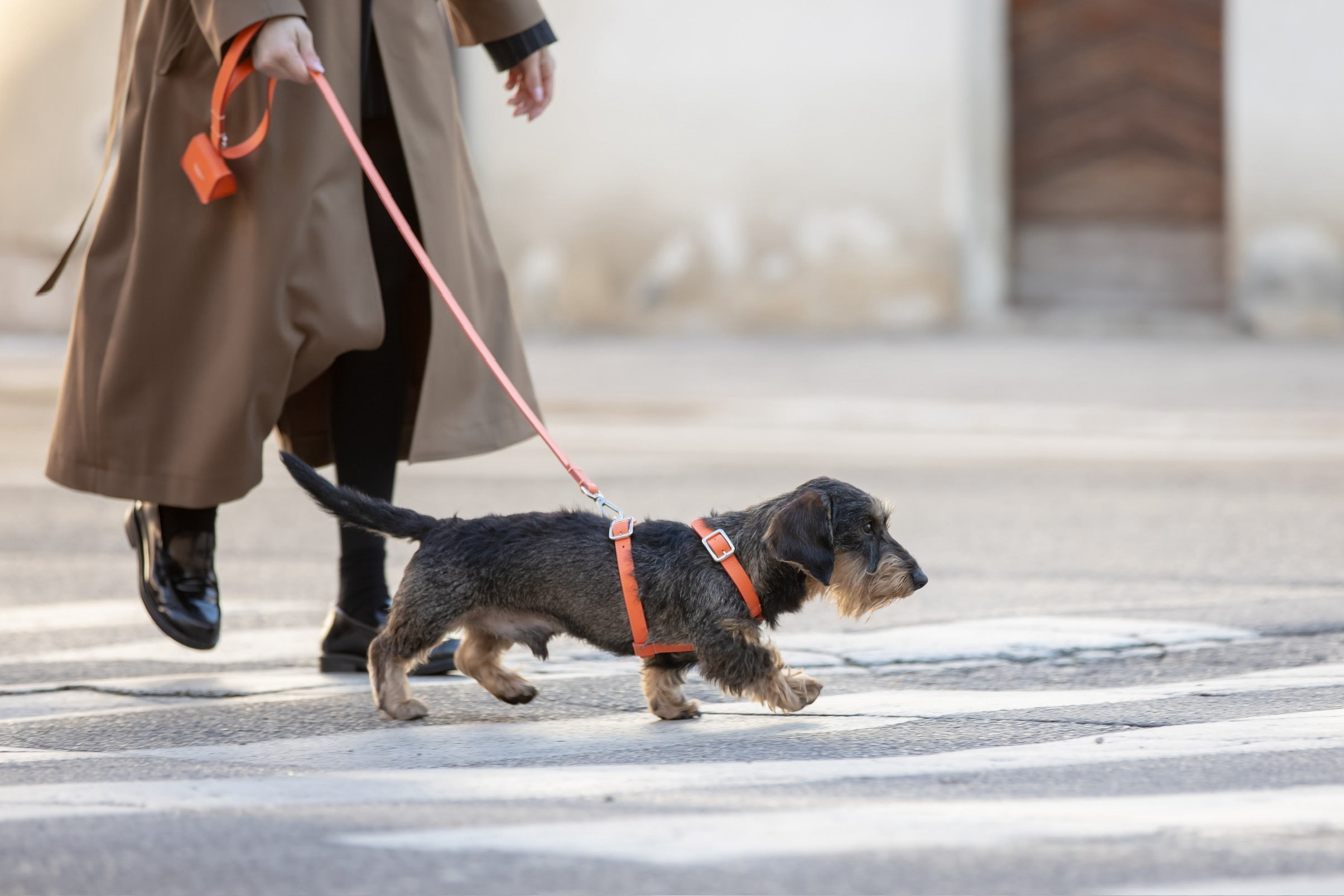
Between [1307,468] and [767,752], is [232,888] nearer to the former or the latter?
[767,752]

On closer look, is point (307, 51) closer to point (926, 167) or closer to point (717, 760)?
point (717, 760)

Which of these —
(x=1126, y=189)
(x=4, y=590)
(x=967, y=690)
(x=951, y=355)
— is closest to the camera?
(x=967, y=690)

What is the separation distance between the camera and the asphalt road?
8.35ft

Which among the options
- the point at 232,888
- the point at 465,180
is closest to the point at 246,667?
the point at 465,180

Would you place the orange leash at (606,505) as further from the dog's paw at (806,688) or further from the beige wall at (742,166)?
the beige wall at (742,166)

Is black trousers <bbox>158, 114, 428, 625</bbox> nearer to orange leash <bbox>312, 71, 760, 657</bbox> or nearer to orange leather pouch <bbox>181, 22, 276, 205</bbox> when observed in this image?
orange leash <bbox>312, 71, 760, 657</bbox>

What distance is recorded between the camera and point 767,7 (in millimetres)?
15586

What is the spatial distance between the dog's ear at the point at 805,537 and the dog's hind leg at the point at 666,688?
0.35 metres

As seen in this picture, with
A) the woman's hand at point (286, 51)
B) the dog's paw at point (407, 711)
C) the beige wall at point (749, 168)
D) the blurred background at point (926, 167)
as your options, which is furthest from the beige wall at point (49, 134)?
the dog's paw at point (407, 711)

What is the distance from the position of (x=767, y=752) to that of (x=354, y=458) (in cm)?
143

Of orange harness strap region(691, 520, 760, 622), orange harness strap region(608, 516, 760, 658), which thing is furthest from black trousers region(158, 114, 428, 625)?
orange harness strap region(691, 520, 760, 622)

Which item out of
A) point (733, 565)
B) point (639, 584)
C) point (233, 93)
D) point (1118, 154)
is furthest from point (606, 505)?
point (1118, 154)

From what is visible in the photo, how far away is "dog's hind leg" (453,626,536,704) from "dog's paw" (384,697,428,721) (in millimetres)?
156

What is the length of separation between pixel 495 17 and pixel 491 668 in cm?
168
